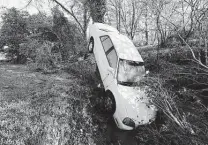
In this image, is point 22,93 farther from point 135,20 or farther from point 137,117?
point 135,20

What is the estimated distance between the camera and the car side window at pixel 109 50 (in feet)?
15.1

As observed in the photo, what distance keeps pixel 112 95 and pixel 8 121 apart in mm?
2719

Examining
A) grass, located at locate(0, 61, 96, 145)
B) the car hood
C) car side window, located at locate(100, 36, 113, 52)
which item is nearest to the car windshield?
the car hood

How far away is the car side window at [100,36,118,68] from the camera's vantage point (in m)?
4.61

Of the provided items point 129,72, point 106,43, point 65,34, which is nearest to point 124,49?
point 106,43

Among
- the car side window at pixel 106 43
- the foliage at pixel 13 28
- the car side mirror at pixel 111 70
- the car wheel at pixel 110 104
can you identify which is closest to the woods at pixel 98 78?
the foliage at pixel 13 28

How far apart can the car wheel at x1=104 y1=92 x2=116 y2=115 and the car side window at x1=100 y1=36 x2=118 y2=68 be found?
1091 millimetres

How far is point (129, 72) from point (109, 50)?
3.91 ft

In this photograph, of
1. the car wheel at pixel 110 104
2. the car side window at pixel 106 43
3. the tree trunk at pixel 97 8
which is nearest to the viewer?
the car wheel at pixel 110 104

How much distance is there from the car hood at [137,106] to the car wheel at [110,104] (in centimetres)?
41

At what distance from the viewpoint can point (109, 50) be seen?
16.3ft

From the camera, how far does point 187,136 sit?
237 centimetres

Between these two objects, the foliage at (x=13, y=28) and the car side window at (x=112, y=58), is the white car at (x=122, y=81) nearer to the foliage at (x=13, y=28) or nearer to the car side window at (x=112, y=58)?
the car side window at (x=112, y=58)

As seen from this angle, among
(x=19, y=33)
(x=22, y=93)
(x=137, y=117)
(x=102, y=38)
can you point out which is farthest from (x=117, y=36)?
(x=19, y=33)
